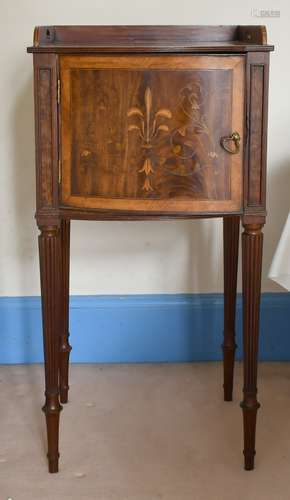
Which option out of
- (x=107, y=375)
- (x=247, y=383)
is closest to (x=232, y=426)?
(x=247, y=383)

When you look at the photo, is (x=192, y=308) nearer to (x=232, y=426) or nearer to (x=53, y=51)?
(x=232, y=426)

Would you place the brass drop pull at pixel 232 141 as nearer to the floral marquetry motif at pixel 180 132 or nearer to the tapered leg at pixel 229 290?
the floral marquetry motif at pixel 180 132

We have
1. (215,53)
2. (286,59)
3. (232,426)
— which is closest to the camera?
(215,53)

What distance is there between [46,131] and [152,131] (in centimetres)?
21

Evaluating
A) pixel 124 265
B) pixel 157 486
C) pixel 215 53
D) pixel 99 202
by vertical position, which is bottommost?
pixel 157 486

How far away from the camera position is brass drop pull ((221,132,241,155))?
4.85 ft

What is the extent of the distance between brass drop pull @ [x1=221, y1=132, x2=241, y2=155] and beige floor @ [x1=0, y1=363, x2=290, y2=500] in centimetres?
68

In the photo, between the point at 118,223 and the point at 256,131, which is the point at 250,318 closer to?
the point at 256,131

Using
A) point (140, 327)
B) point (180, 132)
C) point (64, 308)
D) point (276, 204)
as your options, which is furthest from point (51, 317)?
point (276, 204)

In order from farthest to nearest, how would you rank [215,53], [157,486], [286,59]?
[286,59] < [157,486] < [215,53]

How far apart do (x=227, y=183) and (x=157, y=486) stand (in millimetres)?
637

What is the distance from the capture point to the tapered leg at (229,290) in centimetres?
190

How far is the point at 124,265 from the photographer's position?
2.20 meters

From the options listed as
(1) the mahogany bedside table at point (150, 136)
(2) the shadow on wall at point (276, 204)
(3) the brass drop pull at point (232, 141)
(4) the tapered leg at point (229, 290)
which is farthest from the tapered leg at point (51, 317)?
(2) the shadow on wall at point (276, 204)
